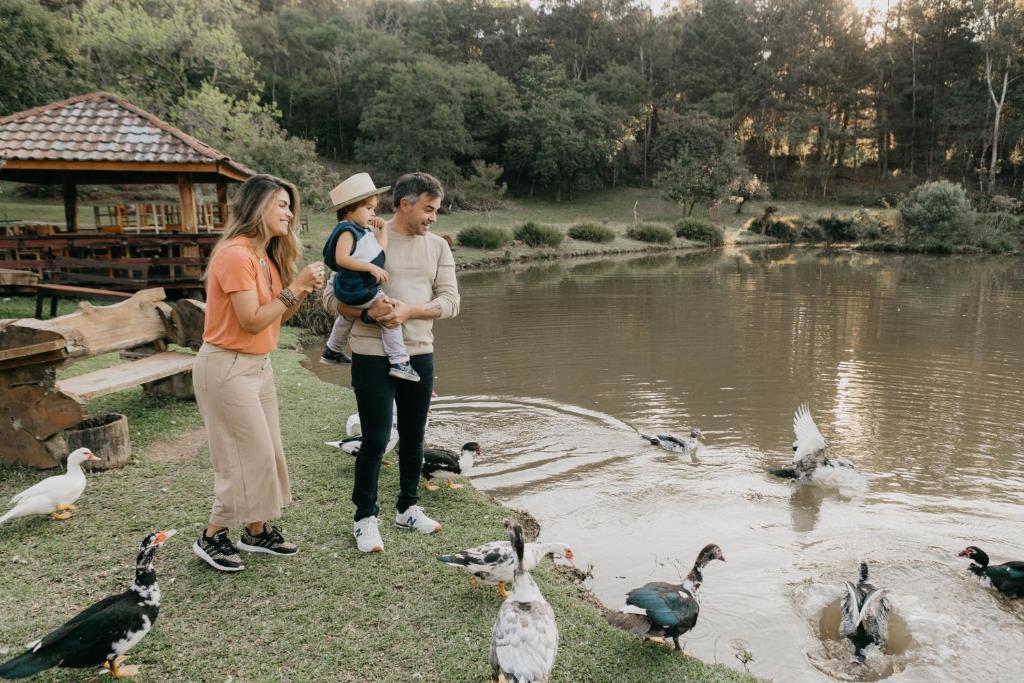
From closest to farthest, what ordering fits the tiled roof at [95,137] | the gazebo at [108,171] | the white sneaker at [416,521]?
the white sneaker at [416,521] < the tiled roof at [95,137] < the gazebo at [108,171]

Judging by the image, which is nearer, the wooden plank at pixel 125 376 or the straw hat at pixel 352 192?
the straw hat at pixel 352 192

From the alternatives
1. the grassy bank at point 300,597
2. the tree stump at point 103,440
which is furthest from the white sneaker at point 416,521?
the tree stump at point 103,440

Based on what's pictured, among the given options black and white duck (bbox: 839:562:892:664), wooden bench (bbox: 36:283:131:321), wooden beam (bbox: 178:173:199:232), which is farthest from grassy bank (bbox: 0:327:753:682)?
wooden beam (bbox: 178:173:199:232)

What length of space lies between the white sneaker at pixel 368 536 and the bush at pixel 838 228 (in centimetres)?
4366

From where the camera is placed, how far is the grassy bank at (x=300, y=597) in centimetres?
350

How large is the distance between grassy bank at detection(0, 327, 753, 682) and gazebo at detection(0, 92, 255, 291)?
9524mm

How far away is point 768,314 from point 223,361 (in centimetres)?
1658

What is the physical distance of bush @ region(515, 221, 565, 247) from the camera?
34.5 metres

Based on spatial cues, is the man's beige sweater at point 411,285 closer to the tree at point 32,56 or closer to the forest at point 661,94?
the tree at point 32,56

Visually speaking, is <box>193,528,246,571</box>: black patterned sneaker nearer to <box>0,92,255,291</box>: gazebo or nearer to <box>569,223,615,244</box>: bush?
<box>0,92,255,291</box>: gazebo

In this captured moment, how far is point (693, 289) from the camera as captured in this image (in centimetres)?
2295

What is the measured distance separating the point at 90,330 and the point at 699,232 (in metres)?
38.7

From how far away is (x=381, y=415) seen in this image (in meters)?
4.23

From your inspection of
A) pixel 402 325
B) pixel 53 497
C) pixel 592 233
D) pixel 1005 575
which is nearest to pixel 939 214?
pixel 592 233
